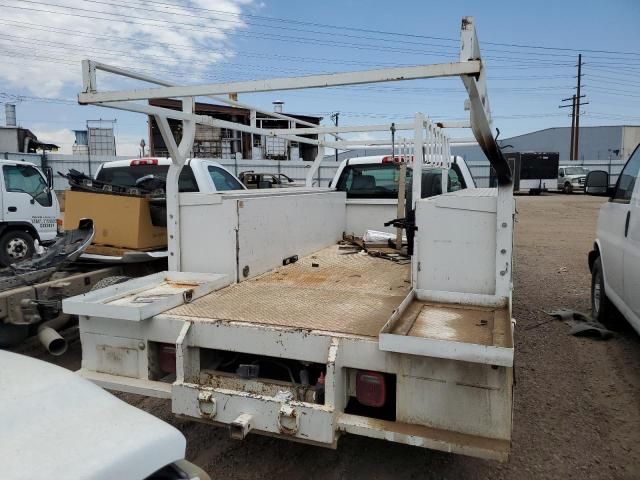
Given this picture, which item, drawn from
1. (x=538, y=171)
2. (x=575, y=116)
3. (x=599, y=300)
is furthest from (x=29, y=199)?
(x=575, y=116)

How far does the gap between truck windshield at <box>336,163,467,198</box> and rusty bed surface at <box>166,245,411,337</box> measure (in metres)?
2.11

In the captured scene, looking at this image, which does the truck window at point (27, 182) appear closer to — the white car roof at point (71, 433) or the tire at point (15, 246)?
the tire at point (15, 246)

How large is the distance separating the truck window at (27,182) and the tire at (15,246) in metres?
0.80

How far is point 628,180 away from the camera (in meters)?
4.65

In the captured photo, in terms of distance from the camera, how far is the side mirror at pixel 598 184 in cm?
502

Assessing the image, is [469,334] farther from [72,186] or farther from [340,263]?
[72,186]

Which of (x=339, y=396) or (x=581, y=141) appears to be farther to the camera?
(x=581, y=141)

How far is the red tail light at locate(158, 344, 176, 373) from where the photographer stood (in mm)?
2991

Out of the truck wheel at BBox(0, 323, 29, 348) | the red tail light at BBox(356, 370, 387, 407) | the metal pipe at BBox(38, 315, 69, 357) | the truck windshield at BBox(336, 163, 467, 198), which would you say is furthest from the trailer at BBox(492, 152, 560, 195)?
the red tail light at BBox(356, 370, 387, 407)

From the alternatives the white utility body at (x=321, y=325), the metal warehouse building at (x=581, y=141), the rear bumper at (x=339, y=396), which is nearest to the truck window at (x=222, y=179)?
the white utility body at (x=321, y=325)

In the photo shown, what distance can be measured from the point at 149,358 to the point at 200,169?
3601mm

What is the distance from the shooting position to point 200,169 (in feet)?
→ 20.3

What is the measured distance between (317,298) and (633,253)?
261 centimetres

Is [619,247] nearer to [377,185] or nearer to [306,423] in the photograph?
[377,185]
